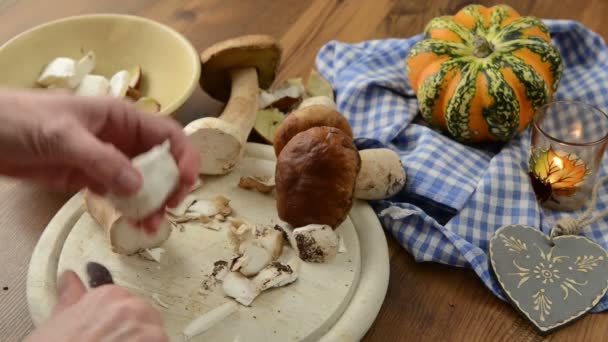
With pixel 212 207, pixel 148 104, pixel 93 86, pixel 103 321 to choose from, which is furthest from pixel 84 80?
pixel 103 321

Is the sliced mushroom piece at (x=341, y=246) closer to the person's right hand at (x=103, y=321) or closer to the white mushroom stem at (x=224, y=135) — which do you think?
the white mushroom stem at (x=224, y=135)

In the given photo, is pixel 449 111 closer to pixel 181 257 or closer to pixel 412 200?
pixel 412 200

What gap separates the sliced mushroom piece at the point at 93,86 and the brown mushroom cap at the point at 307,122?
36cm

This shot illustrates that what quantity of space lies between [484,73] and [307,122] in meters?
0.34

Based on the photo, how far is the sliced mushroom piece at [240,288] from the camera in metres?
0.90

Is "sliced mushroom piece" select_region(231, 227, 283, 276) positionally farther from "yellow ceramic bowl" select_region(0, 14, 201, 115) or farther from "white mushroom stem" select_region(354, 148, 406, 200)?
"yellow ceramic bowl" select_region(0, 14, 201, 115)

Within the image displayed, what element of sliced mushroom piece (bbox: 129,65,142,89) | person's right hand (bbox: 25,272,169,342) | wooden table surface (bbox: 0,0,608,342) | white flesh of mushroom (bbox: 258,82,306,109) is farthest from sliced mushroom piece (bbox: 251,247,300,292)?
sliced mushroom piece (bbox: 129,65,142,89)

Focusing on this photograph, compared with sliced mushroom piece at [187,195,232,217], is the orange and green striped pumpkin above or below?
above

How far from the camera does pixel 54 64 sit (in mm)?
1218

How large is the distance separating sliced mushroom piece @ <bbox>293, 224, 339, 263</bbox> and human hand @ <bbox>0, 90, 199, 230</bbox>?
0.22 meters

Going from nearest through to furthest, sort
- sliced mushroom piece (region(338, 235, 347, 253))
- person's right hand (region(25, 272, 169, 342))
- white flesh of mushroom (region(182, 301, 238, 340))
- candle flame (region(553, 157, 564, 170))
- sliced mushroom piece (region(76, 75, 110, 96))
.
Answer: person's right hand (region(25, 272, 169, 342)), white flesh of mushroom (region(182, 301, 238, 340)), sliced mushroom piece (region(338, 235, 347, 253)), candle flame (region(553, 157, 564, 170)), sliced mushroom piece (region(76, 75, 110, 96))

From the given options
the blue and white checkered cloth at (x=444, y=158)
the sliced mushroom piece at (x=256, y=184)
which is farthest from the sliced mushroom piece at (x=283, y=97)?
the sliced mushroom piece at (x=256, y=184)

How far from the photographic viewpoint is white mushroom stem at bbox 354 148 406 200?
1029 millimetres

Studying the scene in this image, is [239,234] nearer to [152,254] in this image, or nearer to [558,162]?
[152,254]
